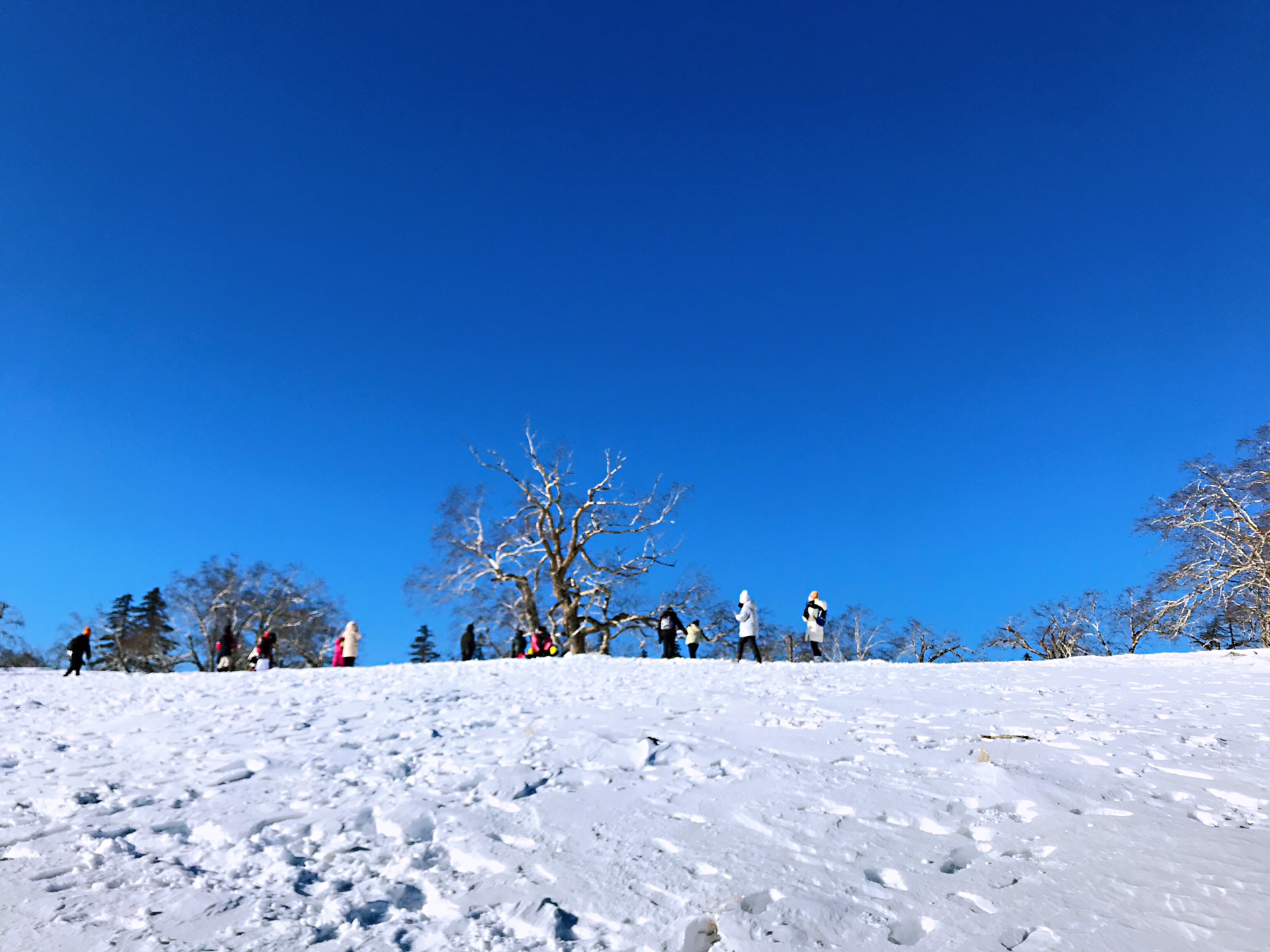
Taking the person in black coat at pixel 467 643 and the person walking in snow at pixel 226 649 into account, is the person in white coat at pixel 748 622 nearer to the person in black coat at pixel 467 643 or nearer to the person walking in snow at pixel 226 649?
the person in black coat at pixel 467 643

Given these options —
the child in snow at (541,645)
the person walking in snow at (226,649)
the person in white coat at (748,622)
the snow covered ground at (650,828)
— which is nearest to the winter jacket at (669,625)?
the person in white coat at (748,622)

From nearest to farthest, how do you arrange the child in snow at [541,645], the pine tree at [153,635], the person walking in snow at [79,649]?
the person walking in snow at [79,649] → the child in snow at [541,645] → the pine tree at [153,635]

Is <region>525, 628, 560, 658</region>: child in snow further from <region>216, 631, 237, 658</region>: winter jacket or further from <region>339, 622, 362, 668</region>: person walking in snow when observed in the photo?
<region>216, 631, 237, 658</region>: winter jacket

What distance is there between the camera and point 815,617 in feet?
56.2

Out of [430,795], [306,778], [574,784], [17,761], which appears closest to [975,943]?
[574,784]

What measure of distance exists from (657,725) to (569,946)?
4.54 meters

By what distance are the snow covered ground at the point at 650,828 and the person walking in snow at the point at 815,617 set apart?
7.53 meters

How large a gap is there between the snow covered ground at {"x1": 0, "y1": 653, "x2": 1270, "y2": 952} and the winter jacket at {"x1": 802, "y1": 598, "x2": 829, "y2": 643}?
7.51 m

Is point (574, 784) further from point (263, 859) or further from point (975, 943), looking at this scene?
point (975, 943)

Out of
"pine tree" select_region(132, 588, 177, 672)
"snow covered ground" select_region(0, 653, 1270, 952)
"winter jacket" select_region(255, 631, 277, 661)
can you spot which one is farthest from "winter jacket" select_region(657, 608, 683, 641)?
"pine tree" select_region(132, 588, 177, 672)

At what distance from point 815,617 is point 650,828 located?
42.7ft

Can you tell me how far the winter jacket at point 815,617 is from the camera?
663 inches

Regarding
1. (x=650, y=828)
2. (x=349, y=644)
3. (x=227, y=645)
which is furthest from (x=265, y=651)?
(x=650, y=828)

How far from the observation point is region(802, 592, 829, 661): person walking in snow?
16859 millimetres
